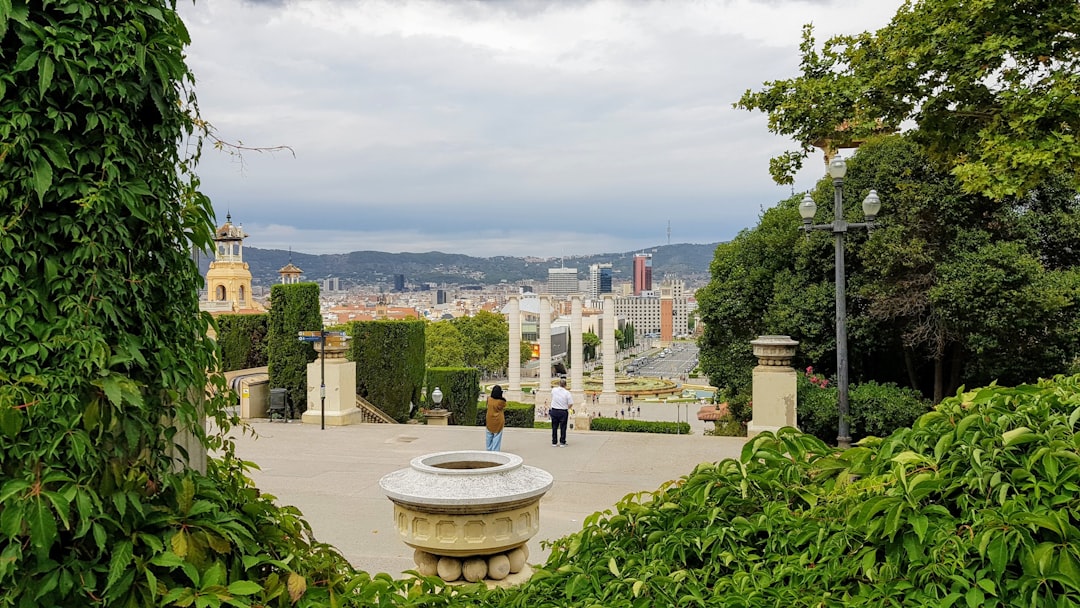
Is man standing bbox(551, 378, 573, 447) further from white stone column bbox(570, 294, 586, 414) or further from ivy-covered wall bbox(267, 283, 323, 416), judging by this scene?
white stone column bbox(570, 294, 586, 414)

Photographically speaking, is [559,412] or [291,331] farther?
[291,331]

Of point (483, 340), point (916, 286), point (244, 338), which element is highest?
point (916, 286)

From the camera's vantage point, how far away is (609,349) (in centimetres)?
3869

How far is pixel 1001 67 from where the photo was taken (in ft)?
25.6

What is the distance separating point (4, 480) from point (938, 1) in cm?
913

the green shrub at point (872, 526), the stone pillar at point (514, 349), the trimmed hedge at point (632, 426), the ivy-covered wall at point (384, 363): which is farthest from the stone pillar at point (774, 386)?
the stone pillar at point (514, 349)

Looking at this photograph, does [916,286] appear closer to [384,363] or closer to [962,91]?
[962,91]

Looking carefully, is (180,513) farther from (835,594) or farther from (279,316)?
(279,316)

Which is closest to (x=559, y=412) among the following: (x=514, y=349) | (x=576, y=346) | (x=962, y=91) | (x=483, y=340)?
(x=962, y=91)

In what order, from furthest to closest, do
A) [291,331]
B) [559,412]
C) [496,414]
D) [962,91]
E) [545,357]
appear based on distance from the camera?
[545,357] → [291,331] → [559,412] → [496,414] → [962,91]

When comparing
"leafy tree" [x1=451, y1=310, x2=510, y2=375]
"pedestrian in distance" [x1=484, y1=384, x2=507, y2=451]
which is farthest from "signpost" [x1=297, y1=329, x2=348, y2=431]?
"leafy tree" [x1=451, y1=310, x2=510, y2=375]

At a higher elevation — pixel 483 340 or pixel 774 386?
pixel 774 386

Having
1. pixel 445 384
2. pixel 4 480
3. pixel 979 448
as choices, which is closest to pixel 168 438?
pixel 4 480

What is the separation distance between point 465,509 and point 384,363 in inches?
628
